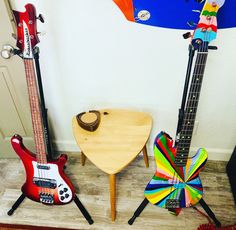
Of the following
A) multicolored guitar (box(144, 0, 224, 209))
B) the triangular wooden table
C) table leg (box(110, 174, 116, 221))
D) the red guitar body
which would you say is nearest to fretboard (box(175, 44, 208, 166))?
multicolored guitar (box(144, 0, 224, 209))

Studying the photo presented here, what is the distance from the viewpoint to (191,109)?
1.17 m

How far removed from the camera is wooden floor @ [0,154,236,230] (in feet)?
4.84

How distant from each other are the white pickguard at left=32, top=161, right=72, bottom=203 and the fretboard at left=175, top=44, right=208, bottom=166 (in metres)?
0.66

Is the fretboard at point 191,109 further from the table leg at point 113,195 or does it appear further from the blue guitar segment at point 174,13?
the table leg at point 113,195

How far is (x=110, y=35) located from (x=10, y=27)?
0.53 metres

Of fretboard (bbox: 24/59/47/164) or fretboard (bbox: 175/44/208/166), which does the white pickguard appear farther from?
fretboard (bbox: 175/44/208/166)

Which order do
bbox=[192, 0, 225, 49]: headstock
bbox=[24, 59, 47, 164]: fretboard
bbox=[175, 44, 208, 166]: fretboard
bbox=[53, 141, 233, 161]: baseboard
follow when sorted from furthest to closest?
bbox=[53, 141, 233, 161]: baseboard → bbox=[24, 59, 47, 164]: fretboard → bbox=[175, 44, 208, 166]: fretboard → bbox=[192, 0, 225, 49]: headstock

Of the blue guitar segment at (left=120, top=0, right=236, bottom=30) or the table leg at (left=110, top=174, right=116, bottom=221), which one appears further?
the table leg at (left=110, top=174, right=116, bottom=221)

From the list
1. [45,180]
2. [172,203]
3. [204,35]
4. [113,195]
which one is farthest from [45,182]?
[204,35]

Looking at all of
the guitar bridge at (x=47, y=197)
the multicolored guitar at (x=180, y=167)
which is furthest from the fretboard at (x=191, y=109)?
the guitar bridge at (x=47, y=197)

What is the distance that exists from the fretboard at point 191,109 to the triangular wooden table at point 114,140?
0.21m

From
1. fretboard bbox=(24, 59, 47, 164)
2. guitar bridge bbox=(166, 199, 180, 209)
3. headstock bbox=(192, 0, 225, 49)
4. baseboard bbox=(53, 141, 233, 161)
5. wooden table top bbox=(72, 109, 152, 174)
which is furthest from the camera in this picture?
baseboard bbox=(53, 141, 233, 161)

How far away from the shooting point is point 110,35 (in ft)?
4.25

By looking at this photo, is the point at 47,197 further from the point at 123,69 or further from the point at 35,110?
the point at 123,69
